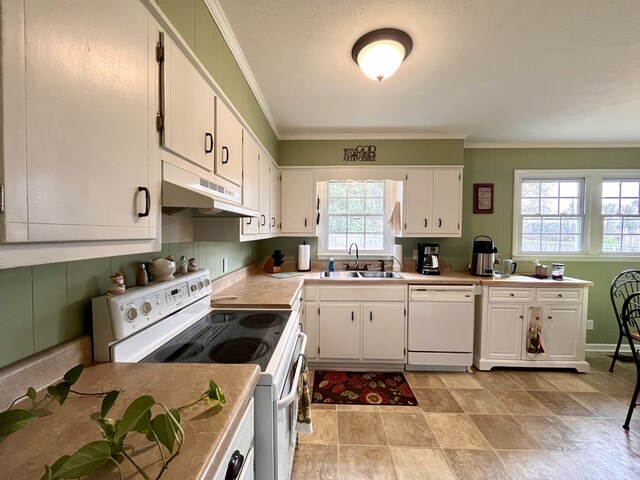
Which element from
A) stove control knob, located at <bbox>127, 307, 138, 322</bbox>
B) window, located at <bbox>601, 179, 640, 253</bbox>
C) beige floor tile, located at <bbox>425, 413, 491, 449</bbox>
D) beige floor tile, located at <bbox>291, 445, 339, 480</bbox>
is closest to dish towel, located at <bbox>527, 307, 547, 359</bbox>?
beige floor tile, located at <bbox>425, 413, 491, 449</bbox>

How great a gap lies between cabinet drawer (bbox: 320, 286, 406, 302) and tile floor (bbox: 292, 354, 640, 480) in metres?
0.81

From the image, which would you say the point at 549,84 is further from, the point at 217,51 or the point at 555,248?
the point at 217,51

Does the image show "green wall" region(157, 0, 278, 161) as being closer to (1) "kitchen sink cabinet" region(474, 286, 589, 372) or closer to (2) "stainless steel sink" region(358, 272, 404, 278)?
(2) "stainless steel sink" region(358, 272, 404, 278)

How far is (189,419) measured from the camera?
0.63 meters

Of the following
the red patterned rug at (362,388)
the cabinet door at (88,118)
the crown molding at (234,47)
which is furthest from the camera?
the red patterned rug at (362,388)

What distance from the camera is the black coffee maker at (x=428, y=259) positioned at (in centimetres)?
287

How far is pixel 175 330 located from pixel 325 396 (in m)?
1.54

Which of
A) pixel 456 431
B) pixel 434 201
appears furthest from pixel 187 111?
pixel 434 201

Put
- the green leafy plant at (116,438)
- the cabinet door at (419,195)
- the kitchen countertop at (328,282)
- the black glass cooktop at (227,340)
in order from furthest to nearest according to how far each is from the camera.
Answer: the cabinet door at (419,195) → the kitchen countertop at (328,282) → the black glass cooktop at (227,340) → the green leafy plant at (116,438)

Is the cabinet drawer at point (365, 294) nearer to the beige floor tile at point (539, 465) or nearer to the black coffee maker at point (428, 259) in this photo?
the black coffee maker at point (428, 259)

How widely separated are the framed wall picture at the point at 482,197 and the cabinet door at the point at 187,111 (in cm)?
317

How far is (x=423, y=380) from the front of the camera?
2.51 metres

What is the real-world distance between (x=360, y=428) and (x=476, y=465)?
72 centimetres

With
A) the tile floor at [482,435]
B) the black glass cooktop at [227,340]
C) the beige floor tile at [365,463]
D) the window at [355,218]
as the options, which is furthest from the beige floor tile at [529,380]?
the black glass cooktop at [227,340]
